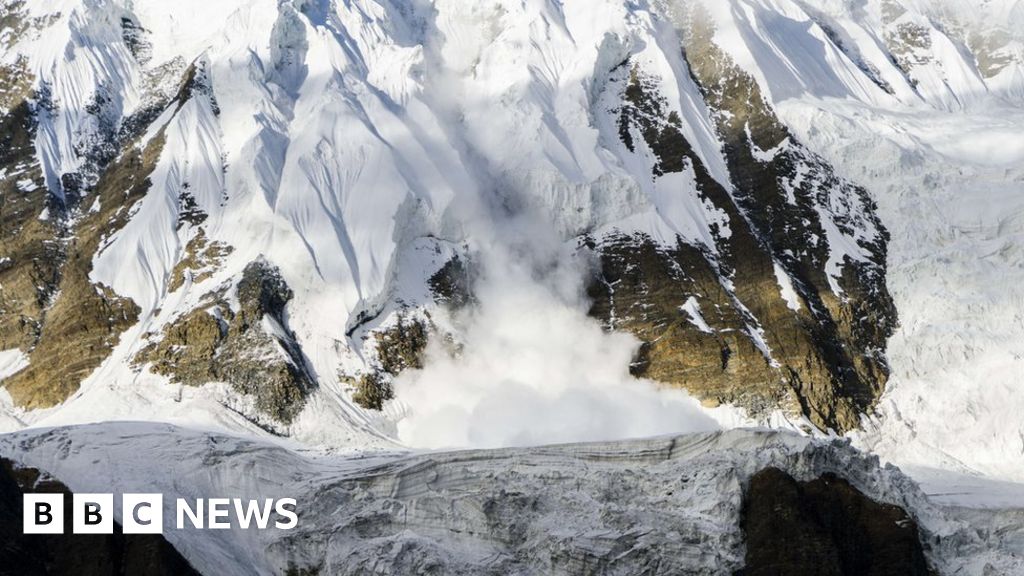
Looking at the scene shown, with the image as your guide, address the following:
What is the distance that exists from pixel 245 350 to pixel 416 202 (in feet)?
62.7

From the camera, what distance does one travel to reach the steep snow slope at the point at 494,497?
76250 millimetres

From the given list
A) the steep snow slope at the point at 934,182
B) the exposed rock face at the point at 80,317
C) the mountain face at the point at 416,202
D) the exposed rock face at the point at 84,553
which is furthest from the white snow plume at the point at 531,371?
the exposed rock face at the point at 84,553

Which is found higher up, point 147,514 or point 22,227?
point 22,227

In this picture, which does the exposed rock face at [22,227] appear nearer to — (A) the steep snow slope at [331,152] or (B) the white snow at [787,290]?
(A) the steep snow slope at [331,152]

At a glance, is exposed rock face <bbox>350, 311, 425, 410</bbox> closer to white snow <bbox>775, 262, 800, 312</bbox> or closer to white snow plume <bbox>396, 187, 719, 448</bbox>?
white snow plume <bbox>396, 187, 719, 448</bbox>

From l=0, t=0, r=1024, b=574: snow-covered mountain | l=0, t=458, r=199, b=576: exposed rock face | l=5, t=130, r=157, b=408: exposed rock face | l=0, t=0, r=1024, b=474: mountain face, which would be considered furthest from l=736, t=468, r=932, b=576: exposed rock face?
l=5, t=130, r=157, b=408: exposed rock face

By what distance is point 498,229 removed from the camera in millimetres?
120938

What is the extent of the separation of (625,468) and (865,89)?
223ft

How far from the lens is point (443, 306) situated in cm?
11319

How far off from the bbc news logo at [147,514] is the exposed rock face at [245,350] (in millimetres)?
16797

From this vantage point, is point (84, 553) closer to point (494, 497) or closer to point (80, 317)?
point (494, 497)

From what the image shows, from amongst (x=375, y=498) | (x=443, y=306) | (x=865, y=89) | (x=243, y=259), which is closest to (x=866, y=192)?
(x=865, y=89)

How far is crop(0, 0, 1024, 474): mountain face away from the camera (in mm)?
106625

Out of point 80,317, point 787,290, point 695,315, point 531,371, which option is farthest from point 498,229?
point 80,317
